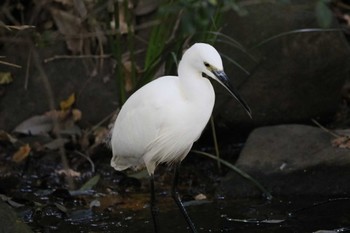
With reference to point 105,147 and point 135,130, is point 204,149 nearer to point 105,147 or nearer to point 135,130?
point 105,147

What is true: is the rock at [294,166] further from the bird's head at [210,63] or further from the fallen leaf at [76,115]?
the fallen leaf at [76,115]

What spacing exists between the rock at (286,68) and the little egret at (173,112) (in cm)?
157

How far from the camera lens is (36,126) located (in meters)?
5.89

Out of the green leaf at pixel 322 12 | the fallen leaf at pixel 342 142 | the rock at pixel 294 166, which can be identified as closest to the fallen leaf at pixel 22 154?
the rock at pixel 294 166

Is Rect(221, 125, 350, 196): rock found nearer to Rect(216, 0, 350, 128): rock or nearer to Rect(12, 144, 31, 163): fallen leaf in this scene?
Rect(216, 0, 350, 128): rock

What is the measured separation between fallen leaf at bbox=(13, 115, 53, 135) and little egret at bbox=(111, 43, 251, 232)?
1633 mm

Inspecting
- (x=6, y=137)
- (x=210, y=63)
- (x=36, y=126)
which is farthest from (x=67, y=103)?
(x=210, y=63)

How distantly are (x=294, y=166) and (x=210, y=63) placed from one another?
1.43 meters

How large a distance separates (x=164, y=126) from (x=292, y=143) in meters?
1.41

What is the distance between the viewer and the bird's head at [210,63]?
3.79 m

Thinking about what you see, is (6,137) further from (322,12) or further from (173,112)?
(322,12)

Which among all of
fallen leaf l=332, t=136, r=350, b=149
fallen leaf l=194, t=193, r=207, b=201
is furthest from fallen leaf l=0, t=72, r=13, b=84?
fallen leaf l=332, t=136, r=350, b=149

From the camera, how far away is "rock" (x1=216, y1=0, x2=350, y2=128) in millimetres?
5777

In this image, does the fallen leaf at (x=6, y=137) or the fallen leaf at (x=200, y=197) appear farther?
the fallen leaf at (x=6, y=137)
